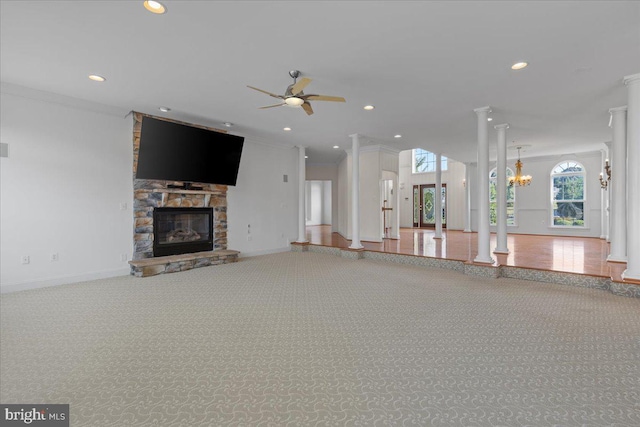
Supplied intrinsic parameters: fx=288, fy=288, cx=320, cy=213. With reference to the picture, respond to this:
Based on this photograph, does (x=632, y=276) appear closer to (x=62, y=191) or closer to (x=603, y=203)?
(x=603, y=203)

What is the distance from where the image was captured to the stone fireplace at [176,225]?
578 cm

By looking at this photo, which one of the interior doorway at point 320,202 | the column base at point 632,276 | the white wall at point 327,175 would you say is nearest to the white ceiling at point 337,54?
the column base at point 632,276

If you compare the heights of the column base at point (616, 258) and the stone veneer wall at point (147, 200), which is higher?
the stone veneer wall at point (147, 200)

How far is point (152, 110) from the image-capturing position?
5625 mm

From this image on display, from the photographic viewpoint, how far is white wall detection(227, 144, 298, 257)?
7.57 meters

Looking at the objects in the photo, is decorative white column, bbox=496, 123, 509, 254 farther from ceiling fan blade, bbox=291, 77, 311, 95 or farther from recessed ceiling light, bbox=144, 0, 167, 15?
recessed ceiling light, bbox=144, 0, 167, 15

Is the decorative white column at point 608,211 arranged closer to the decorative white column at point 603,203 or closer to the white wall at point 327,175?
Result: the decorative white column at point 603,203

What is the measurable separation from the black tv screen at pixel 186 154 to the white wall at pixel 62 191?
544 mm

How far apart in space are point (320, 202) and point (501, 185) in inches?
464

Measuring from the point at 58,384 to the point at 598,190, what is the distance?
13.7 metres

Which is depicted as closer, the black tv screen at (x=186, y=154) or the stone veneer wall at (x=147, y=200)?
the black tv screen at (x=186, y=154)

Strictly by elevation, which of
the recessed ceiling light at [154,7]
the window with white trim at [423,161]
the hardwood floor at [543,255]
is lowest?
the hardwood floor at [543,255]

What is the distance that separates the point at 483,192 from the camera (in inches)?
223

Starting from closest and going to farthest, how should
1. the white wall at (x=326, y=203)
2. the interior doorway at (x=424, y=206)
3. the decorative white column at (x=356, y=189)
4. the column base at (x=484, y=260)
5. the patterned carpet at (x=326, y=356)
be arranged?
the patterned carpet at (x=326, y=356) → the column base at (x=484, y=260) → the decorative white column at (x=356, y=189) → the interior doorway at (x=424, y=206) → the white wall at (x=326, y=203)
